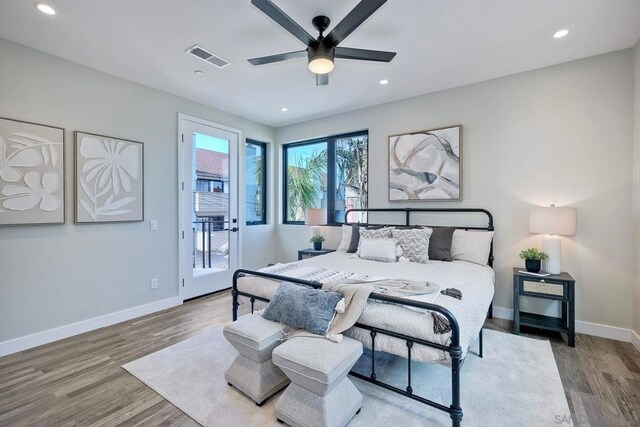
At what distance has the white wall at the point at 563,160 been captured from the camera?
2.93m

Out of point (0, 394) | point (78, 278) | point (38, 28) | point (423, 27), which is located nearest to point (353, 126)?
point (423, 27)

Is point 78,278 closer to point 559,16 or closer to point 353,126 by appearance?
point 353,126

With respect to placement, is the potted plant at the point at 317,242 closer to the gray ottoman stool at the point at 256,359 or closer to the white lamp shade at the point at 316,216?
the white lamp shade at the point at 316,216

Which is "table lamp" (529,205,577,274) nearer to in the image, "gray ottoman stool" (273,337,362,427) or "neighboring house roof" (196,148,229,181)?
"gray ottoman stool" (273,337,362,427)

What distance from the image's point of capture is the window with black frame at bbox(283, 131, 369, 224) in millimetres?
4770

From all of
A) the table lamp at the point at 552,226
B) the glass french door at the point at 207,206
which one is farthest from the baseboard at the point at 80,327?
the table lamp at the point at 552,226

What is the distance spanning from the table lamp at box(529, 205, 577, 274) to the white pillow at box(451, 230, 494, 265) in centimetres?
44

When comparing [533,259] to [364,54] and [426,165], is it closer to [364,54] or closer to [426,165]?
[426,165]

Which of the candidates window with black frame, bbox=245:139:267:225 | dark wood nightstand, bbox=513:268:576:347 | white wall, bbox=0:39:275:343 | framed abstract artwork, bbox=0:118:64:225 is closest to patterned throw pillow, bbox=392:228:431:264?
dark wood nightstand, bbox=513:268:576:347

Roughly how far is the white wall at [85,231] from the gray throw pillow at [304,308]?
2.39 m

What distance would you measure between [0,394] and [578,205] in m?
5.35

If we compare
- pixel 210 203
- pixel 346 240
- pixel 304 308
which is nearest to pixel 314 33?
pixel 304 308

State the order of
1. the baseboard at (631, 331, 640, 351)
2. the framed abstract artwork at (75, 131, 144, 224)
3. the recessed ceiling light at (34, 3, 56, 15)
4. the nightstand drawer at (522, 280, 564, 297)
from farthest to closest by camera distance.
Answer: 1. the framed abstract artwork at (75, 131, 144, 224)
2. the nightstand drawer at (522, 280, 564, 297)
3. the baseboard at (631, 331, 640, 351)
4. the recessed ceiling light at (34, 3, 56, 15)

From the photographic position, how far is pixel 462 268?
9.59 feet
